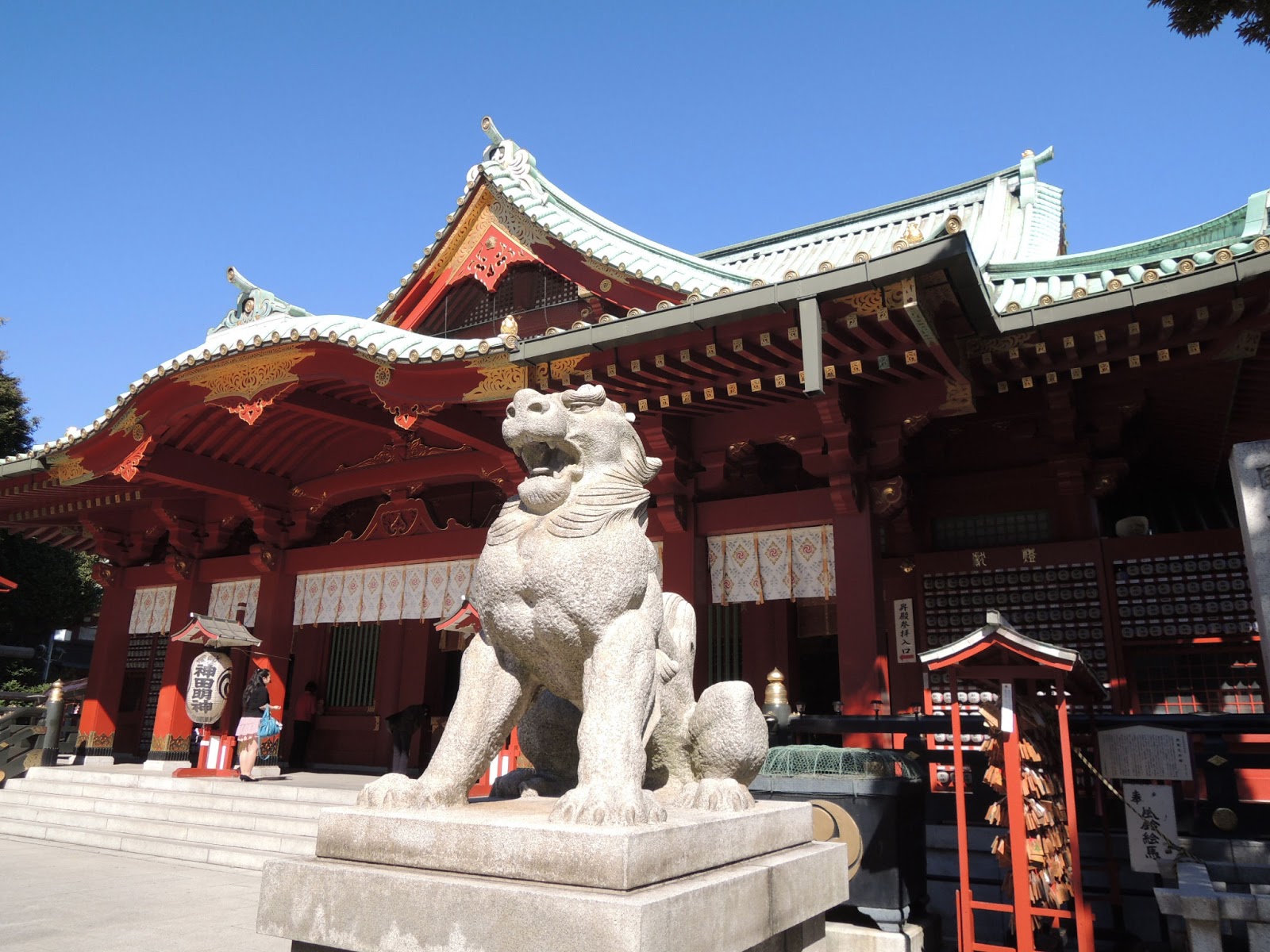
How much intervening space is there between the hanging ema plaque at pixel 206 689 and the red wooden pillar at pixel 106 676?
3.78m

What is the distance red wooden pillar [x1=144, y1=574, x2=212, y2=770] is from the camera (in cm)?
1189

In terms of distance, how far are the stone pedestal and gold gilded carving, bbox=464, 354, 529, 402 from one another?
5.45m

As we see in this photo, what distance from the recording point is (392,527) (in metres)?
11.3

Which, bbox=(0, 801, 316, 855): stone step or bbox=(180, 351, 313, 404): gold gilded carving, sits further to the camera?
bbox=(180, 351, 313, 404): gold gilded carving

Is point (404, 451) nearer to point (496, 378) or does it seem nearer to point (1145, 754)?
point (496, 378)

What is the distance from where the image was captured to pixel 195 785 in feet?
30.5

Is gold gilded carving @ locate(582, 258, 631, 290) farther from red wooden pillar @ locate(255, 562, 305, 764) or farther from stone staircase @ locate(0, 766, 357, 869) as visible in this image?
red wooden pillar @ locate(255, 562, 305, 764)

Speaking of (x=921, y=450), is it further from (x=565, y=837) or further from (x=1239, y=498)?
(x=565, y=837)

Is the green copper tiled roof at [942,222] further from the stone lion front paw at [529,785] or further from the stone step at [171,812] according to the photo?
the stone step at [171,812]

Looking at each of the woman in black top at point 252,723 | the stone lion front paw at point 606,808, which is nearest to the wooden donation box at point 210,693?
the woman in black top at point 252,723

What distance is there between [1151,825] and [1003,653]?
1551 millimetres

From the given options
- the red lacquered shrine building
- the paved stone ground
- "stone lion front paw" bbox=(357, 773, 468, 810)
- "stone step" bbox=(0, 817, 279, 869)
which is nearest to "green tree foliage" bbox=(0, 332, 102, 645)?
the red lacquered shrine building

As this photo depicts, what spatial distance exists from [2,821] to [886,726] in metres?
9.64

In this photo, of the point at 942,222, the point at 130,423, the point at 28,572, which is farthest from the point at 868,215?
the point at 28,572
